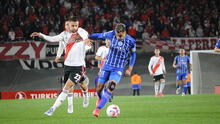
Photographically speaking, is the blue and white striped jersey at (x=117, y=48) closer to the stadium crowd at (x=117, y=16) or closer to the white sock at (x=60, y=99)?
the white sock at (x=60, y=99)

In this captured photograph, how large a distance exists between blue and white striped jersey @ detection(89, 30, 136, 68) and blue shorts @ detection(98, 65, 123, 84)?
0.09m

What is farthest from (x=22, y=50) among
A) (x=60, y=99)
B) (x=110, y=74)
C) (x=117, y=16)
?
(x=110, y=74)

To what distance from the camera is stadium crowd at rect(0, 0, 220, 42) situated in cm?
3047

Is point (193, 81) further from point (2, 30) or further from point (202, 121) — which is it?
point (202, 121)

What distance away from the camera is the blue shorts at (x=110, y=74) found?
12.4 metres

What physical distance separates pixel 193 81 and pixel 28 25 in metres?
9.71

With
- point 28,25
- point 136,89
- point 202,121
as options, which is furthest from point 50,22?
point 202,121

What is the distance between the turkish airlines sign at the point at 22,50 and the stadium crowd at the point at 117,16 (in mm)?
553

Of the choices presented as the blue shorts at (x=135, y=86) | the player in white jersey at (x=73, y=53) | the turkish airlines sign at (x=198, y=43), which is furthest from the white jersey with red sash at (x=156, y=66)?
the player in white jersey at (x=73, y=53)

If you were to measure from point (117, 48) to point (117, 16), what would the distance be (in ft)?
69.6

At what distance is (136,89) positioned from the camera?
97.0 feet

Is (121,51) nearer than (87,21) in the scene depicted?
Yes

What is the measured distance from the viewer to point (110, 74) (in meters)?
12.6

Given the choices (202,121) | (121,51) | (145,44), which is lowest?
(202,121)
